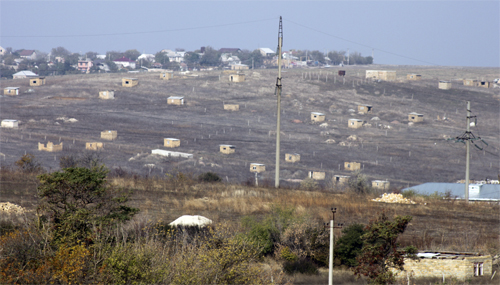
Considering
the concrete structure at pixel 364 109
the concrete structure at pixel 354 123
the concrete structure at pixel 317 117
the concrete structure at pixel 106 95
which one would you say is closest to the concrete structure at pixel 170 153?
the concrete structure at pixel 317 117

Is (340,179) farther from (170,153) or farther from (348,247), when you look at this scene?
(348,247)

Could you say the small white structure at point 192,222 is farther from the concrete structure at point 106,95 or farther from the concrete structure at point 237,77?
the concrete structure at point 237,77

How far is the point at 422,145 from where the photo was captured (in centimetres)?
6712

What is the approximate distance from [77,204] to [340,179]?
3995cm

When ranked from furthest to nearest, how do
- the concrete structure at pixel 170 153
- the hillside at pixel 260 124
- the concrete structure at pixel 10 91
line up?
the concrete structure at pixel 10 91 < the concrete structure at pixel 170 153 < the hillside at pixel 260 124

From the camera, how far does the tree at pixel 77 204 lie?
43.8 feet

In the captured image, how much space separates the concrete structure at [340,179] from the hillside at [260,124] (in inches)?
49.1

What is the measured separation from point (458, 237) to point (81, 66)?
16540 cm

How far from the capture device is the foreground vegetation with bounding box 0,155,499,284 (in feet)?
35.4

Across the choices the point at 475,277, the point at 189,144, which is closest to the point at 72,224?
the point at 475,277

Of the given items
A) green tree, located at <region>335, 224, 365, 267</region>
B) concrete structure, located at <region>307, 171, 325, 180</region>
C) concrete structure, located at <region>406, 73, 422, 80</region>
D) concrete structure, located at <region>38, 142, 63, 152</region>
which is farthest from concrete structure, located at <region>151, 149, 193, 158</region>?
concrete structure, located at <region>406, 73, 422, 80</region>

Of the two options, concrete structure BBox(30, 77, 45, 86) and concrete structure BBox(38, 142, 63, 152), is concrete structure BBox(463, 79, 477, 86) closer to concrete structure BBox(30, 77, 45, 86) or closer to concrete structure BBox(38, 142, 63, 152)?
concrete structure BBox(38, 142, 63, 152)

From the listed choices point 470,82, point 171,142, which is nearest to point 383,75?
point 470,82

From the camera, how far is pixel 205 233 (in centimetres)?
1762
